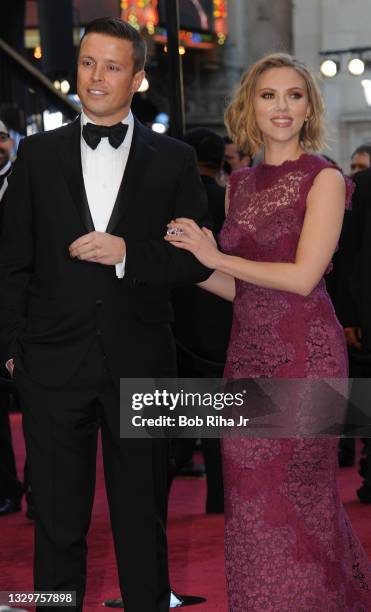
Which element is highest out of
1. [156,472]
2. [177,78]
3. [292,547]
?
[177,78]

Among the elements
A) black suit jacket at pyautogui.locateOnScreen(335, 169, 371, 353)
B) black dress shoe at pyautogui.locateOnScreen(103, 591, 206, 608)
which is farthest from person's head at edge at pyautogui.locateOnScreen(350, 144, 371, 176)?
black dress shoe at pyautogui.locateOnScreen(103, 591, 206, 608)

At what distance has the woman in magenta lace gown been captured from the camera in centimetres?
393

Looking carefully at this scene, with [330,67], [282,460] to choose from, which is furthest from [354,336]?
[330,67]

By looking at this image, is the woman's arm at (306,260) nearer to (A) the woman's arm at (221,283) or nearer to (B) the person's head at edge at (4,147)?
(A) the woman's arm at (221,283)

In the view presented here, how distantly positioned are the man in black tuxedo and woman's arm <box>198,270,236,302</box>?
1.32ft

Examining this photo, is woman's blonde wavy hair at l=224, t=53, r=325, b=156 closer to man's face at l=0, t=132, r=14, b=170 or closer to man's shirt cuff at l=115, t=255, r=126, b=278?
Answer: man's shirt cuff at l=115, t=255, r=126, b=278

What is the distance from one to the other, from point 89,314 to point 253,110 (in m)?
0.94

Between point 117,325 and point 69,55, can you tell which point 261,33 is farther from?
point 117,325

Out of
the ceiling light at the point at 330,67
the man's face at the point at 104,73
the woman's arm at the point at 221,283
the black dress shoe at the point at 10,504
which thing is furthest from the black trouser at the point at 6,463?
the ceiling light at the point at 330,67

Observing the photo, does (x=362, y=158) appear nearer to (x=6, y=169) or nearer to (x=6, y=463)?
(x=6, y=169)

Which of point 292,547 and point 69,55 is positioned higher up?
point 69,55

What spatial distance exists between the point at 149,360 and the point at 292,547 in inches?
31.5

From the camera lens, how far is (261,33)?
24953 mm

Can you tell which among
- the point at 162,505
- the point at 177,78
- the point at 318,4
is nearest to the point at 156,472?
the point at 162,505
